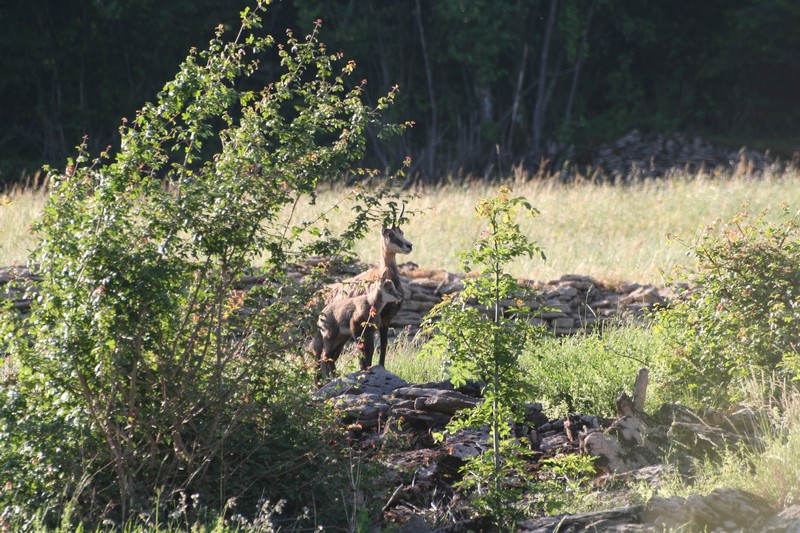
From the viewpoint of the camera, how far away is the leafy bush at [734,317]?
308 inches

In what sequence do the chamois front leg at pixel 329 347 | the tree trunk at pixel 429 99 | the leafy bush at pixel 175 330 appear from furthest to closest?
the tree trunk at pixel 429 99 → the chamois front leg at pixel 329 347 → the leafy bush at pixel 175 330

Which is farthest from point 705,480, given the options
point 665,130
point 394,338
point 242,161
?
point 665,130

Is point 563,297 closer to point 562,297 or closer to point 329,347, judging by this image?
point 562,297

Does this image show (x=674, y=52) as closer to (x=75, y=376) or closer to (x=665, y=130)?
(x=665, y=130)

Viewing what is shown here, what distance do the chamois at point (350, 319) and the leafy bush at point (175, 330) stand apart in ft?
6.18

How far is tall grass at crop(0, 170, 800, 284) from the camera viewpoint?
14570mm

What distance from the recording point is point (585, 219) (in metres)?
18.1

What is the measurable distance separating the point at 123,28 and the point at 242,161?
69.6ft

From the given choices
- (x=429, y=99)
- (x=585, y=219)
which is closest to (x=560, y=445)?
(x=585, y=219)

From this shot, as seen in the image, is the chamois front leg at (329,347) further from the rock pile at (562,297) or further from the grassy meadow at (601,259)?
the rock pile at (562,297)

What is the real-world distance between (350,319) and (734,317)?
2.87 meters

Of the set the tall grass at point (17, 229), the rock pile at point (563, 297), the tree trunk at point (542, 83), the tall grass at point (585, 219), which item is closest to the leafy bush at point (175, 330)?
the rock pile at point (563, 297)

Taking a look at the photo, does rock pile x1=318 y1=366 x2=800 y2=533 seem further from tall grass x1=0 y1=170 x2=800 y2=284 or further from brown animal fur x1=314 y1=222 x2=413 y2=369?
tall grass x1=0 y1=170 x2=800 y2=284

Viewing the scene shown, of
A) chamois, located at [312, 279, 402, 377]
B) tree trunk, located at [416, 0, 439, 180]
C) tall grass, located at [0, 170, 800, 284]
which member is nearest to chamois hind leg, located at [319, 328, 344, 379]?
chamois, located at [312, 279, 402, 377]
